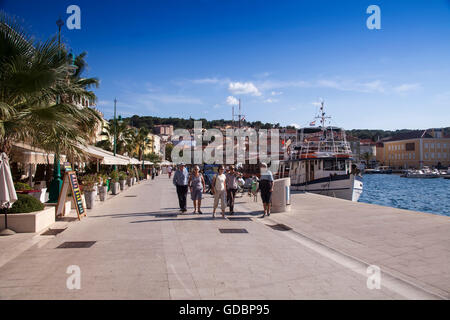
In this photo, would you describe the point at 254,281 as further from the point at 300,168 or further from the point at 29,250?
the point at 300,168

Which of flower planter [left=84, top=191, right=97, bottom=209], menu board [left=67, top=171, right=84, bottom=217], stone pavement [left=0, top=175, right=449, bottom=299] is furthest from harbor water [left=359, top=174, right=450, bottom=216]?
menu board [left=67, top=171, right=84, bottom=217]

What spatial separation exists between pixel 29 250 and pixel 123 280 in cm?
323

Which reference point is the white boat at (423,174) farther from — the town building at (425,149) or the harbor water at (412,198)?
the harbor water at (412,198)

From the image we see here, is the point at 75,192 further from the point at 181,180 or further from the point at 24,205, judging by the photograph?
the point at 181,180

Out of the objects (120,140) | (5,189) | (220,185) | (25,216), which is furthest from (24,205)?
(120,140)

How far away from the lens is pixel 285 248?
7664 millimetres

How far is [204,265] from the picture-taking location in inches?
242

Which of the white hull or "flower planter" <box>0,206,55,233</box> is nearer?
"flower planter" <box>0,206,55,233</box>

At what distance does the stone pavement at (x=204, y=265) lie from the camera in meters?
4.86

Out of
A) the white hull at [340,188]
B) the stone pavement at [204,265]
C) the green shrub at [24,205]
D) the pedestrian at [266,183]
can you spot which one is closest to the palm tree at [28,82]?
the green shrub at [24,205]

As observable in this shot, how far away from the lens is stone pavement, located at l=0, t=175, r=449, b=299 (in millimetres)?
4859

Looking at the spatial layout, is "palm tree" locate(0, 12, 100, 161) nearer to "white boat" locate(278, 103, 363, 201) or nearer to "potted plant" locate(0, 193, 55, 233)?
"potted plant" locate(0, 193, 55, 233)

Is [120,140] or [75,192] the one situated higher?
[120,140]

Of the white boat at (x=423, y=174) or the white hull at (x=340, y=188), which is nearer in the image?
the white hull at (x=340, y=188)
